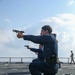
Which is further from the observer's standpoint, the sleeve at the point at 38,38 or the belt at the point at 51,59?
the belt at the point at 51,59

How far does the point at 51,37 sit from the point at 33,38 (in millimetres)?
510

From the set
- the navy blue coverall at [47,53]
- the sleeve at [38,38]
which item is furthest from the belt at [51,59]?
the sleeve at [38,38]

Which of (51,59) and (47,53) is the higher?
(47,53)

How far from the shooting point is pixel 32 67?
8656 mm

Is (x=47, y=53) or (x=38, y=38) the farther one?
(x=47, y=53)

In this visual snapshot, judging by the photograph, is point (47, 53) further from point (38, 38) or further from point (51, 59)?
point (38, 38)

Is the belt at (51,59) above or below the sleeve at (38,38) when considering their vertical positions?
below

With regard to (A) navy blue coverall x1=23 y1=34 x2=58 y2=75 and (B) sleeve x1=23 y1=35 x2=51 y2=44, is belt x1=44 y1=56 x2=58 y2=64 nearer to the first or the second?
(A) navy blue coverall x1=23 y1=34 x2=58 y2=75

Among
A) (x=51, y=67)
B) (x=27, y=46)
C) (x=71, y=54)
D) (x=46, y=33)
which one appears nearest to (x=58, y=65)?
(x=51, y=67)

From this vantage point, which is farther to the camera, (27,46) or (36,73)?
(27,46)

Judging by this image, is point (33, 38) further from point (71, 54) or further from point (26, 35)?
point (71, 54)

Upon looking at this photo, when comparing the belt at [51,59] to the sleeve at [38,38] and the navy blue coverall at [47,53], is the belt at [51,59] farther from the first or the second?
the sleeve at [38,38]

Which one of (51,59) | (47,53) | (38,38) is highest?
(38,38)

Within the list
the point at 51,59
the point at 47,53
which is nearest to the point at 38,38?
the point at 47,53
